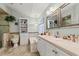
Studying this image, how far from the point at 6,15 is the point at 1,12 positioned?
24 centimetres

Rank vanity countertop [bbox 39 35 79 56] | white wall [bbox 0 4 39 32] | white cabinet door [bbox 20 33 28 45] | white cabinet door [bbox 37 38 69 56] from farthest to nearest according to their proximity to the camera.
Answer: white cabinet door [bbox 20 33 28 45], white wall [bbox 0 4 39 32], white cabinet door [bbox 37 38 69 56], vanity countertop [bbox 39 35 79 56]

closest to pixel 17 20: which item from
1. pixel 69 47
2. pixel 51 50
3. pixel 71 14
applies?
pixel 71 14


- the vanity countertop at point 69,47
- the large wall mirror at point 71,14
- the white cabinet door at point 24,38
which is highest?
the large wall mirror at point 71,14

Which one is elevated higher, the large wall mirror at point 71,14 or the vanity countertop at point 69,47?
the large wall mirror at point 71,14

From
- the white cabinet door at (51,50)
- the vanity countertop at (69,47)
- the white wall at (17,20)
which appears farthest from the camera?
the white wall at (17,20)

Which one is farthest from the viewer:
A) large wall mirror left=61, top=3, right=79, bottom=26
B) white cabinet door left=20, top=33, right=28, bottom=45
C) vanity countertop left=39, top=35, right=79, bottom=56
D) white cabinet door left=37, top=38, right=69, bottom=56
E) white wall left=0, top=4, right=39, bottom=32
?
white cabinet door left=20, top=33, right=28, bottom=45

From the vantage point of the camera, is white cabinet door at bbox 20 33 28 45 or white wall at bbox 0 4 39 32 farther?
white cabinet door at bbox 20 33 28 45

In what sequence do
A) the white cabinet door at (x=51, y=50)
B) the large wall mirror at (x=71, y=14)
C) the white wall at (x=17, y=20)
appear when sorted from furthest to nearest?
the white wall at (x=17, y=20) → the large wall mirror at (x=71, y=14) → the white cabinet door at (x=51, y=50)

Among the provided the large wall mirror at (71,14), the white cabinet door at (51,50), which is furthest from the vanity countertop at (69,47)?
the large wall mirror at (71,14)

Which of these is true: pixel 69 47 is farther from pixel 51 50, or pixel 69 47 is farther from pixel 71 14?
pixel 71 14

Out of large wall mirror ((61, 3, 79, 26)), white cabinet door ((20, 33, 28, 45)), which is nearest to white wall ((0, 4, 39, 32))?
white cabinet door ((20, 33, 28, 45))

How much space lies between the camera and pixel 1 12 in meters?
4.73

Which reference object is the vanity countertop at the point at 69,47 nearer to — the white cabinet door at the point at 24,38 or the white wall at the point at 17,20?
the white wall at the point at 17,20

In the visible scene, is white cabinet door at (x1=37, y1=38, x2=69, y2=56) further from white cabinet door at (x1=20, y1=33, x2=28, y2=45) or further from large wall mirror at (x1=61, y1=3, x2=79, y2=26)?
white cabinet door at (x1=20, y1=33, x2=28, y2=45)
